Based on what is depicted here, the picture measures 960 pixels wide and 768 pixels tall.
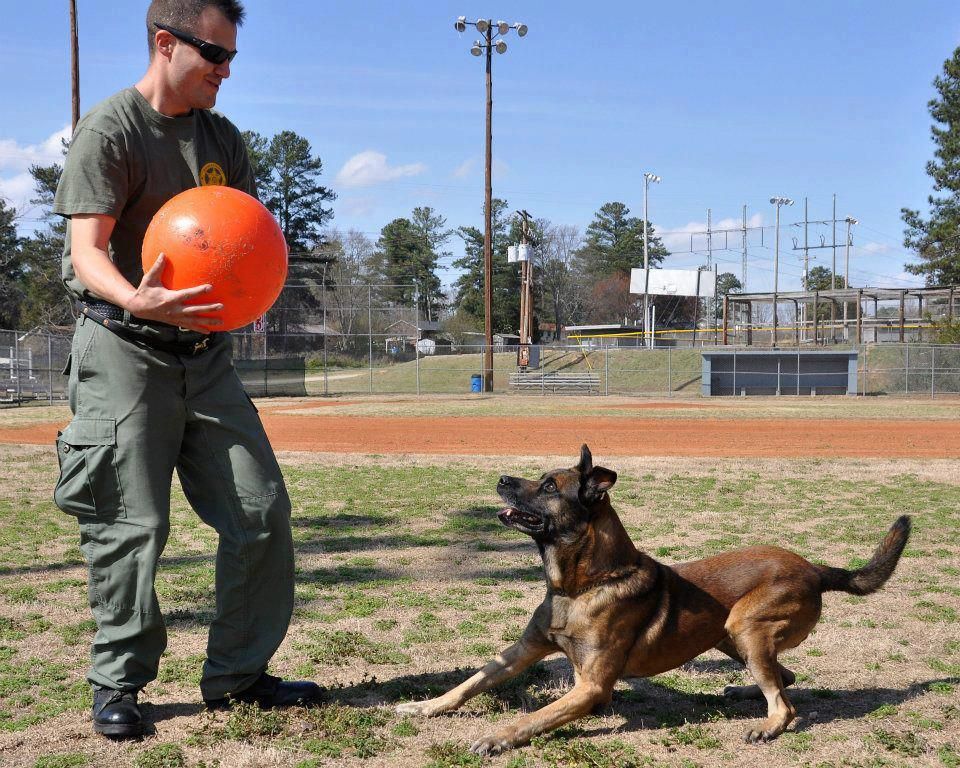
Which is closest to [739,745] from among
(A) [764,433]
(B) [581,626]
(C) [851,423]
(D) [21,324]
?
(B) [581,626]

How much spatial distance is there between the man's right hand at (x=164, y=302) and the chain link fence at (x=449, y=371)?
25.3 metres

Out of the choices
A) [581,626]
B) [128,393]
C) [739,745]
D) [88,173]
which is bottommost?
[739,745]

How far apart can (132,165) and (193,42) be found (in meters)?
0.52

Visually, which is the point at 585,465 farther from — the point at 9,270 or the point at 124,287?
the point at 9,270

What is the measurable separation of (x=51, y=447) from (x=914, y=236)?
171ft

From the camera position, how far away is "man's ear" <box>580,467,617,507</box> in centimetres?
380

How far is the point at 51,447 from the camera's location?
14.3m

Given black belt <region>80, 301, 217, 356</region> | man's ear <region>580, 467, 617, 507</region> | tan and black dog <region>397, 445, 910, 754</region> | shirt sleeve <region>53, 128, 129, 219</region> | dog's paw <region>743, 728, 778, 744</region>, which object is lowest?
dog's paw <region>743, 728, 778, 744</region>

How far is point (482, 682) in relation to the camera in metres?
3.87

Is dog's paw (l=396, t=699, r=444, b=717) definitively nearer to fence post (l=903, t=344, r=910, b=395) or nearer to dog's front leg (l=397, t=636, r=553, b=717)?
dog's front leg (l=397, t=636, r=553, b=717)

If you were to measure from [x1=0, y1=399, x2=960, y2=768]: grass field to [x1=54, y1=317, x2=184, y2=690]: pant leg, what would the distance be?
0.45 m

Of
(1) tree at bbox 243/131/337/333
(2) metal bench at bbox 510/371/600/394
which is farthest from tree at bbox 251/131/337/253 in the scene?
(2) metal bench at bbox 510/371/600/394

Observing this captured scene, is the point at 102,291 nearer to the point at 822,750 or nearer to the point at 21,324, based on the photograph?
the point at 822,750

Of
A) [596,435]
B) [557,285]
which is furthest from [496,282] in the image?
[596,435]
